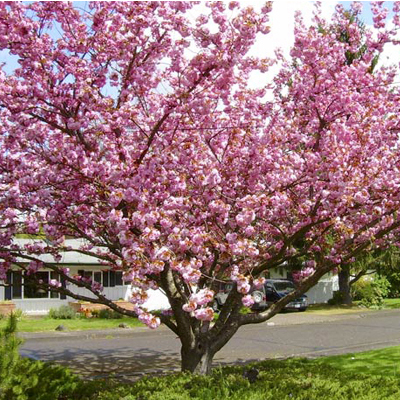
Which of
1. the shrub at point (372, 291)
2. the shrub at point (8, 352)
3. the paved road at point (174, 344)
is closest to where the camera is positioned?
the shrub at point (8, 352)

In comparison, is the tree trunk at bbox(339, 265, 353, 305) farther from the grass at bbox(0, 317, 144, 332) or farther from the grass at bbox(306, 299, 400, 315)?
the grass at bbox(0, 317, 144, 332)

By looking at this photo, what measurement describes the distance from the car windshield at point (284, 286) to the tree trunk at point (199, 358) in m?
21.0

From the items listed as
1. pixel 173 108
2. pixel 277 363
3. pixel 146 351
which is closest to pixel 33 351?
pixel 146 351

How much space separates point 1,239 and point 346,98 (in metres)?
5.69

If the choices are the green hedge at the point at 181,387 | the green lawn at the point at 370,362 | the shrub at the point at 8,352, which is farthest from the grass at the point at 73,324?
the shrub at the point at 8,352

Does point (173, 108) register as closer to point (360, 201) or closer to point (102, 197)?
point (102, 197)

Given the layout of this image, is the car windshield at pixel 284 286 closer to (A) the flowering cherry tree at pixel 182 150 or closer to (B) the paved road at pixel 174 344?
(B) the paved road at pixel 174 344

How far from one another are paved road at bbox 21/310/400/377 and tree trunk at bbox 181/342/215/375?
11.2 ft

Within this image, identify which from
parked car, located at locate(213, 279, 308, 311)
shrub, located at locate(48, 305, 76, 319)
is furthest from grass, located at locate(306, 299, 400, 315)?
shrub, located at locate(48, 305, 76, 319)

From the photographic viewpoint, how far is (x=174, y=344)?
16.4 meters

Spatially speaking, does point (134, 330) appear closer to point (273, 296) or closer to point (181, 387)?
point (273, 296)

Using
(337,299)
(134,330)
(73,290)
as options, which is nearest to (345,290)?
(337,299)

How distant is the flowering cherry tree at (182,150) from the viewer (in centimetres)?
681

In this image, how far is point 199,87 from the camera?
7410mm
